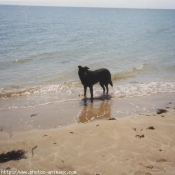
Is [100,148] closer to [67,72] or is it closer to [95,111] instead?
[95,111]

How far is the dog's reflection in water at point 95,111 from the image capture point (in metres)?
7.27

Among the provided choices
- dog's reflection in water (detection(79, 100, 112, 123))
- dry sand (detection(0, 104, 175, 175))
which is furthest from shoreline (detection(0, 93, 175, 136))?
dry sand (detection(0, 104, 175, 175))

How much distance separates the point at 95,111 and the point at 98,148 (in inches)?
127

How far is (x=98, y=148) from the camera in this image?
475cm

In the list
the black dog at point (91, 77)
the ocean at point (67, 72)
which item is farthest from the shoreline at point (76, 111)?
the black dog at point (91, 77)

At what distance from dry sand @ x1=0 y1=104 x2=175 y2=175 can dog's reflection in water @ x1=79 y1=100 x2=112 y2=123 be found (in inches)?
38.9

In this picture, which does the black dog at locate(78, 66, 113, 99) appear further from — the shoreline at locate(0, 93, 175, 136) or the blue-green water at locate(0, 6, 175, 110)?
the blue-green water at locate(0, 6, 175, 110)

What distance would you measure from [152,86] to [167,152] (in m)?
7.06

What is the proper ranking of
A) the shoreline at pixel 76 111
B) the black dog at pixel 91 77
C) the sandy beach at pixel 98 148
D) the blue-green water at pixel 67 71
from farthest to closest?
the blue-green water at pixel 67 71, the black dog at pixel 91 77, the shoreline at pixel 76 111, the sandy beach at pixel 98 148

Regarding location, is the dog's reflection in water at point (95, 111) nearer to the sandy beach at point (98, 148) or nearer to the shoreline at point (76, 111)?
the shoreline at point (76, 111)

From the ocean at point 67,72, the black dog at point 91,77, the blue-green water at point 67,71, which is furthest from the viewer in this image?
the blue-green water at point 67,71

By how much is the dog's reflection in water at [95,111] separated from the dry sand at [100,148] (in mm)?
987

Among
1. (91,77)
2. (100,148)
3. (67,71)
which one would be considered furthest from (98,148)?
(67,71)

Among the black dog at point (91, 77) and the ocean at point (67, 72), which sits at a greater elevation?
the black dog at point (91, 77)
